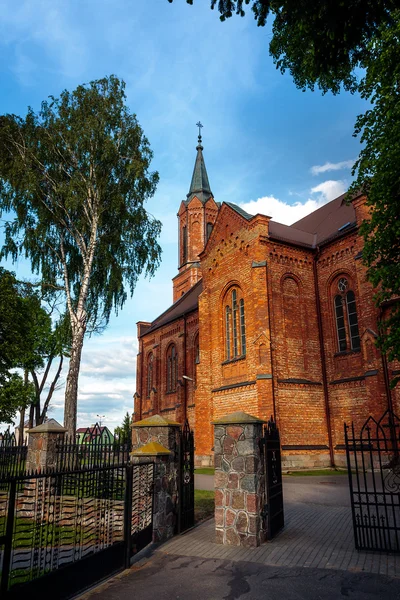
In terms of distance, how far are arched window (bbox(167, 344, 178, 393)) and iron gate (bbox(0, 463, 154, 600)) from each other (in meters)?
21.2

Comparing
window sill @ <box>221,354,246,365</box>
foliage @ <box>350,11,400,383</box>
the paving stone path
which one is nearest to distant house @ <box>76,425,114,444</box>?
the paving stone path

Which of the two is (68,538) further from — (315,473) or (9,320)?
(9,320)

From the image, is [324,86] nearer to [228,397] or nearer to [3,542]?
[228,397]

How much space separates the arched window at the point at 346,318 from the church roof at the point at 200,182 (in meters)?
24.2

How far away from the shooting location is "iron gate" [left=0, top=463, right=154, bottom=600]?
3.71 meters

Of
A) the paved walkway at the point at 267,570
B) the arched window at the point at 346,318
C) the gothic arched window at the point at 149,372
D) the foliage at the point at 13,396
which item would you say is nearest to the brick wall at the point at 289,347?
the arched window at the point at 346,318

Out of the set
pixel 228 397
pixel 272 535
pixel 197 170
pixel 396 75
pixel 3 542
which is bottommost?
pixel 272 535

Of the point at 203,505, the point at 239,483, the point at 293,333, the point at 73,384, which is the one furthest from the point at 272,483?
the point at 293,333

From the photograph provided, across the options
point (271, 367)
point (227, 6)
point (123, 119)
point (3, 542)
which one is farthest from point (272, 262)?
point (3, 542)

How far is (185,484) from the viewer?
7648 mm

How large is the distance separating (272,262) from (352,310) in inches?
148

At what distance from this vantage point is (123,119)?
17859 mm

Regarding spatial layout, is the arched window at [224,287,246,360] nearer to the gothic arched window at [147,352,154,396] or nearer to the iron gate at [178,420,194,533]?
the iron gate at [178,420,194,533]

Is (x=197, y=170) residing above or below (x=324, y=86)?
above
